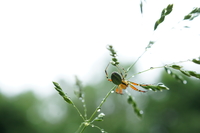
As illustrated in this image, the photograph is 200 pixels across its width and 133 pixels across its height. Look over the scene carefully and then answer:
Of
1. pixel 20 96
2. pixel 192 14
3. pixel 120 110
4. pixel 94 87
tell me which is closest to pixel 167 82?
pixel 120 110

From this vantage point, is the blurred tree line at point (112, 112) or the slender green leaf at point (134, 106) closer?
the slender green leaf at point (134, 106)

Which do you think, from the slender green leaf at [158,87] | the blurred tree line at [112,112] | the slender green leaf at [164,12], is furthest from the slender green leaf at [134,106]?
the blurred tree line at [112,112]

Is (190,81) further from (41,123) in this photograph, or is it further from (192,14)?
(192,14)

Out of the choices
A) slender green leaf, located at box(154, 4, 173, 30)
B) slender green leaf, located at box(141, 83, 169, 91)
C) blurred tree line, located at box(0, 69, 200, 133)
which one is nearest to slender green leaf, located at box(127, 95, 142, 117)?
slender green leaf, located at box(141, 83, 169, 91)

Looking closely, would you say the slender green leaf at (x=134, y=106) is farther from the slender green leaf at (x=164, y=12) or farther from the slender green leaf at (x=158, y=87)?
the slender green leaf at (x=164, y=12)

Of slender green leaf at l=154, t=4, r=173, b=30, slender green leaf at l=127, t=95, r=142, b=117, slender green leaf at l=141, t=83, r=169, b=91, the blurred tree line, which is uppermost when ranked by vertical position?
slender green leaf at l=154, t=4, r=173, b=30

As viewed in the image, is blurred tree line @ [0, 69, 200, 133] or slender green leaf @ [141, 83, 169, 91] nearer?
slender green leaf @ [141, 83, 169, 91]

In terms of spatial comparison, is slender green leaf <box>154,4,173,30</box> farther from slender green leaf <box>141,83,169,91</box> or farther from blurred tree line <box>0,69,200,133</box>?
blurred tree line <box>0,69,200,133</box>

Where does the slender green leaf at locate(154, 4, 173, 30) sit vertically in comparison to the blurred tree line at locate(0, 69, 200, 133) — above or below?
above

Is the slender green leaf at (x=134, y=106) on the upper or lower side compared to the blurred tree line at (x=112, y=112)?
upper
